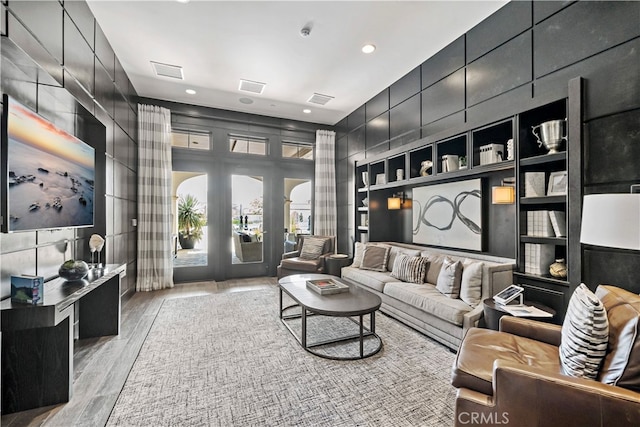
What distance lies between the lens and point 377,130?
4.98m

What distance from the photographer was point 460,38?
334 centimetres

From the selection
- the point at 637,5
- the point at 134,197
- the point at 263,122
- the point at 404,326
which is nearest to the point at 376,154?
the point at 263,122

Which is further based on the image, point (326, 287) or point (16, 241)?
point (326, 287)

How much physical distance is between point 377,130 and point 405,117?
74 cm

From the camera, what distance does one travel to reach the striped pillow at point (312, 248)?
5.20 metres

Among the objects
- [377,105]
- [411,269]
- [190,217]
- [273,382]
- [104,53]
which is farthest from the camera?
[190,217]

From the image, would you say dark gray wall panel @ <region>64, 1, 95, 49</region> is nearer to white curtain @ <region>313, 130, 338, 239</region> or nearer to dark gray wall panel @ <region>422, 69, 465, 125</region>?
dark gray wall panel @ <region>422, 69, 465, 125</region>

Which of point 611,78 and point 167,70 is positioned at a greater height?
point 167,70

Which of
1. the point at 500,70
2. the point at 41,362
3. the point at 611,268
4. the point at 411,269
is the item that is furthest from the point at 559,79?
the point at 41,362

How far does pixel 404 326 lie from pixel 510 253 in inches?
54.7

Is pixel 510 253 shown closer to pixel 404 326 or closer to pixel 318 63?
pixel 404 326

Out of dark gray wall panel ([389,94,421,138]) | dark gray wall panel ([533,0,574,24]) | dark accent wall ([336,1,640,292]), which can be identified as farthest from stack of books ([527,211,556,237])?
dark gray wall panel ([389,94,421,138])

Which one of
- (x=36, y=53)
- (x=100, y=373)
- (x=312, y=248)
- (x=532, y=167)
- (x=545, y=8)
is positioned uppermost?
(x=545, y=8)

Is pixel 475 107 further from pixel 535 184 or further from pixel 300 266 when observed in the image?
pixel 300 266
